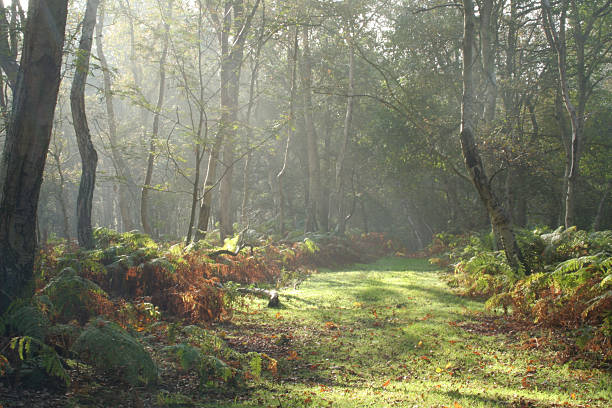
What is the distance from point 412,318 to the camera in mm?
8172

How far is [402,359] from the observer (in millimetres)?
6062

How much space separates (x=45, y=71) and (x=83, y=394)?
128 inches

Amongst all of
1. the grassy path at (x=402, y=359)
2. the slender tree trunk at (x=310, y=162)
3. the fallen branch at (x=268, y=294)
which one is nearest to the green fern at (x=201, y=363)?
the grassy path at (x=402, y=359)

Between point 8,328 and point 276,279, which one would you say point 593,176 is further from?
point 8,328

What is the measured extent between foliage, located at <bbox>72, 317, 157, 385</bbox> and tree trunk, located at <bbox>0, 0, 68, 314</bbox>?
3.83ft

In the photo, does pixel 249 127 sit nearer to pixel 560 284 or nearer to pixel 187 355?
pixel 560 284

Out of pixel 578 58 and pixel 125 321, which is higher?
pixel 578 58

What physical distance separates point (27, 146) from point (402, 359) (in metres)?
4.95

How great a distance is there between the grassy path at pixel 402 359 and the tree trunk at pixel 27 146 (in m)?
2.56

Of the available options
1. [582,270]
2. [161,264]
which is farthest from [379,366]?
[161,264]

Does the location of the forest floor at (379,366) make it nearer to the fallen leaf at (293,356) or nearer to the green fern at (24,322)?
the fallen leaf at (293,356)

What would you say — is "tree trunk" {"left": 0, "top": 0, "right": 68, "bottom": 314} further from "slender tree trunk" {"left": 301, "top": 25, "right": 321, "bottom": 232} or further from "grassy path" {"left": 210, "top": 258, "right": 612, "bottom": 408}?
"slender tree trunk" {"left": 301, "top": 25, "right": 321, "bottom": 232}

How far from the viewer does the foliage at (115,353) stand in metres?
4.19

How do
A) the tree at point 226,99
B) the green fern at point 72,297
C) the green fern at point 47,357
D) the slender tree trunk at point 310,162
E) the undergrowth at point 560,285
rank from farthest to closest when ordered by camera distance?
the slender tree trunk at point 310,162, the tree at point 226,99, the green fern at point 72,297, the undergrowth at point 560,285, the green fern at point 47,357
